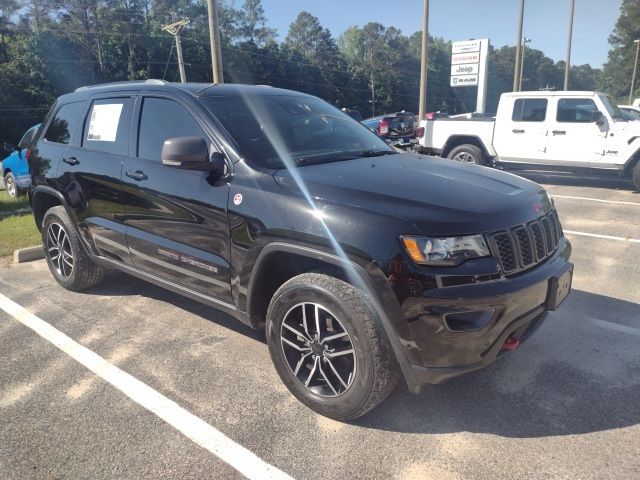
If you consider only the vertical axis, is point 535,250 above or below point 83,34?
below

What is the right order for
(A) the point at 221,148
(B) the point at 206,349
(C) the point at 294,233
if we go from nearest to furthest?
(C) the point at 294,233 → (A) the point at 221,148 → (B) the point at 206,349

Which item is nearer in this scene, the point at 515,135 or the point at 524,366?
the point at 524,366

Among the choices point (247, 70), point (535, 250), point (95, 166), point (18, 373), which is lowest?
point (18, 373)

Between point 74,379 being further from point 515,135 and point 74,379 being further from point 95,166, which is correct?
point 515,135

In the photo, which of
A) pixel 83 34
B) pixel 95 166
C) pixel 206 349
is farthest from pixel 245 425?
pixel 83 34

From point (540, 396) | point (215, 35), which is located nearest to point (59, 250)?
point (540, 396)

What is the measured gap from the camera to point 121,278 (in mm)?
5211

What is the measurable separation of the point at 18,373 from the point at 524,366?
3322mm

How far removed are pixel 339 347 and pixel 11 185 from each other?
1031 centimetres

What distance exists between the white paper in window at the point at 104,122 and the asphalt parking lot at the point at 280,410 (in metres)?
1.47

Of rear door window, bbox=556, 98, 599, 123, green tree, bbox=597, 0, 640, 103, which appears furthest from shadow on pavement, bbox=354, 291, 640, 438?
green tree, bbox=597, 0, 640, 103

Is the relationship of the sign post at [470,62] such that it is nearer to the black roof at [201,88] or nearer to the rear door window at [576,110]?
the rear door window at [576,110]

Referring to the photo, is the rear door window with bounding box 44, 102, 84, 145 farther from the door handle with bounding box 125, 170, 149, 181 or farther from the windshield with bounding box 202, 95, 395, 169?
the windshield with bounding box 202, 95, 395, 169

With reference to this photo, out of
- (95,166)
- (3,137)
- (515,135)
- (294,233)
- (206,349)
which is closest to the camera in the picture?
(294,233)
